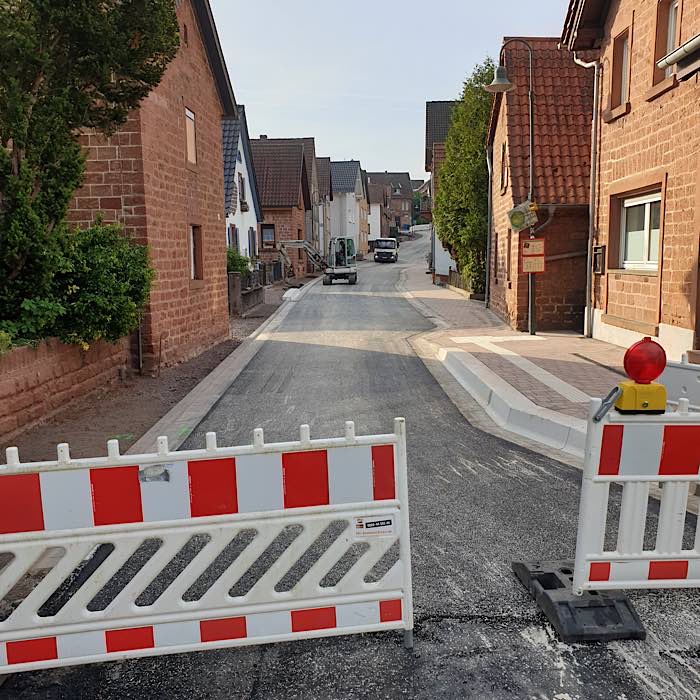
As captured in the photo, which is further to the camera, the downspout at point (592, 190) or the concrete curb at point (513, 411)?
the downspout at point (592, 190)

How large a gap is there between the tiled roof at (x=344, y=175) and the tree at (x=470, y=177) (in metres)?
46.1

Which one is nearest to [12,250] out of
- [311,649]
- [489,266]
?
[311,649]

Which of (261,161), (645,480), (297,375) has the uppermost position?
(261,161)

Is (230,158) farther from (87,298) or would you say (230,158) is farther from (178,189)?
(87,298)

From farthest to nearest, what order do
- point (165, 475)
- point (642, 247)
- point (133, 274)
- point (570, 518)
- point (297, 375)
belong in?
1. point (642, 247)
2. point (297, 375)
3. point (133, 274)
4. point (570, 518)
5. point (165, 475)

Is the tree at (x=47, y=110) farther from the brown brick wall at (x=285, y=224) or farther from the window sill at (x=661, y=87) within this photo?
the brown brick wall at (x=285, y=224)

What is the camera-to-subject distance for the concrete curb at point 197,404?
273 inches

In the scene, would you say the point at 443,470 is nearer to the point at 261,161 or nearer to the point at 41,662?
the point at 41,662

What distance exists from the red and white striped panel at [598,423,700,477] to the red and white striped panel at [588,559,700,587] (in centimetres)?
46

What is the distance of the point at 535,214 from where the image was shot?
578 inches

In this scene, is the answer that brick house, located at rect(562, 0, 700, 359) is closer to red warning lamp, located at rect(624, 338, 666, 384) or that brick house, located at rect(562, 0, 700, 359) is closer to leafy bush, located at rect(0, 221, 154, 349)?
red warning lamp, located at rect(624, 338, 666, 384)

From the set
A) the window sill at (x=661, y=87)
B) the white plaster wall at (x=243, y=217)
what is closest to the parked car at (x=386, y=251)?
the white plaster wall at (x=243, y=217)

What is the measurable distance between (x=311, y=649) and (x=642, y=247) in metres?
11.1

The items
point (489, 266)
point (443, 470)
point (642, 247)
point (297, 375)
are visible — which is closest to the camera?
point (443, 470)
